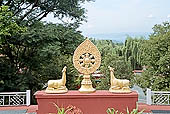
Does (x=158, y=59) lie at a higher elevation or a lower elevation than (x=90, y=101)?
higher

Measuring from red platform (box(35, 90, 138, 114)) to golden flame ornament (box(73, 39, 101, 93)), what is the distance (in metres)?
0.19

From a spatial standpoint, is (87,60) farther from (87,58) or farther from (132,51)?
(132,51)

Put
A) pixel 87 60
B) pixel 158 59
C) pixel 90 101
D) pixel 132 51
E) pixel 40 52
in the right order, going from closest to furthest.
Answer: pixel 90 101 → pixel 87 60 → pixel 158 59 → pixel 40 52 → pixel 132 51

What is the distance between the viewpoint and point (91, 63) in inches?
150

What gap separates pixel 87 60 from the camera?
3754mm

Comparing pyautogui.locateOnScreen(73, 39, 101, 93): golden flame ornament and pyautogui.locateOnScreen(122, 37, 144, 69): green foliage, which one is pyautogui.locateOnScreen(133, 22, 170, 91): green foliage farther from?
pyautogui.locateOnScreen(122, 37, 144, 69): green foliage

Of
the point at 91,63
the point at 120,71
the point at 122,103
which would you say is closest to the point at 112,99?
the point at 122,103

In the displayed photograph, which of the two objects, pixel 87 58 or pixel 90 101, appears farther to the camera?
A: pixel 87 58

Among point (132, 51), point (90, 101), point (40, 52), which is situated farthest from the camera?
point (132, 51)

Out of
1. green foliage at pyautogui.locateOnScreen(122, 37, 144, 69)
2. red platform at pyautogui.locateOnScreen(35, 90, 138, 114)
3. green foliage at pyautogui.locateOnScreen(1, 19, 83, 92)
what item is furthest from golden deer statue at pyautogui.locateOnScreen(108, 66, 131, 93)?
green foliage at pyautogui.locateOnScreen(122, 37, 144, 69)

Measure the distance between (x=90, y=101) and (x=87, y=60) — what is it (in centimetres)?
68

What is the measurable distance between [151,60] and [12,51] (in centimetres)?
416

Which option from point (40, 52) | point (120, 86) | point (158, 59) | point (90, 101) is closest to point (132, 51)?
point (158, 59)

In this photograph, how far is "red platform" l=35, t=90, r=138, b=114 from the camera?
3.61 meters
